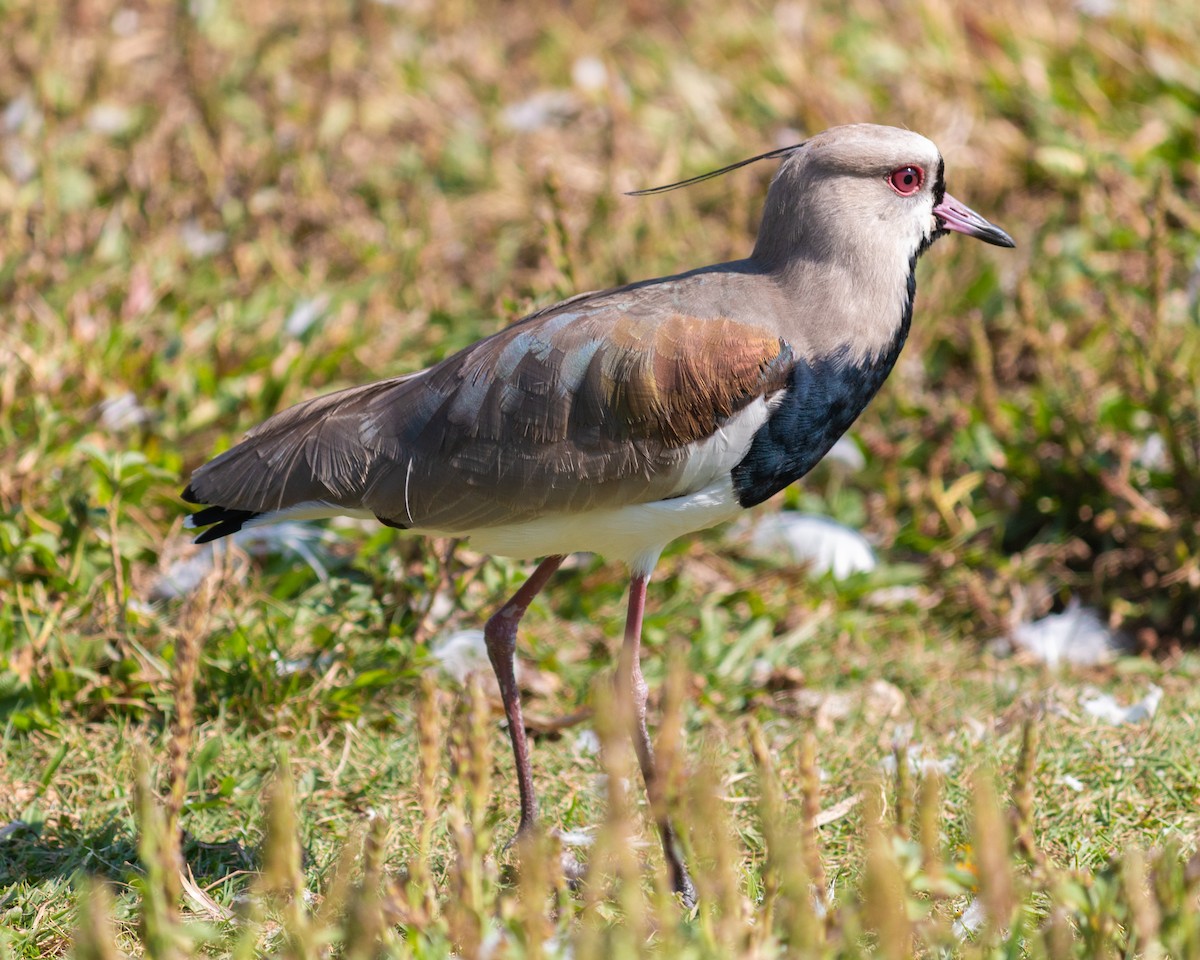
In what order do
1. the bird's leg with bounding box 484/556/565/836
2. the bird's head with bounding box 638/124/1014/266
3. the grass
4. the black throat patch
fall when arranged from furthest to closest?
the bird's leg with bounding box 484/556/565/836 < the bird's head with bounding box 638/124/1014/266 < the black throat patch < the grass

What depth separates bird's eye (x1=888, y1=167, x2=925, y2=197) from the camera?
346 cm

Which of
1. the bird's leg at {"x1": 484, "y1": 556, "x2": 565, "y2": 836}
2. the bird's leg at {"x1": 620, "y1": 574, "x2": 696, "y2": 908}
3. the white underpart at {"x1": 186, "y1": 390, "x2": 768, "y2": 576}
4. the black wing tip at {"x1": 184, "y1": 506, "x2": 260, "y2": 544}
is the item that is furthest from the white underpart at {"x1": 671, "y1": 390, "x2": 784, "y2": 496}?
the black wing tip at {"x1": 184, "y1": 506, "x2": 260, "y2": 544}

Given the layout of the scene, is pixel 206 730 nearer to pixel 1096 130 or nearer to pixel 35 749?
pixel 35 749

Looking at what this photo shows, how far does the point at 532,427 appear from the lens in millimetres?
3389

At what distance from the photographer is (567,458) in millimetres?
3350

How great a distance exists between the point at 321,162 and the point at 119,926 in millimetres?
4013

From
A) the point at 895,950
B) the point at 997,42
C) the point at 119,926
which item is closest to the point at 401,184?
the point at 997,42

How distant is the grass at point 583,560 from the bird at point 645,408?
0.41 metres

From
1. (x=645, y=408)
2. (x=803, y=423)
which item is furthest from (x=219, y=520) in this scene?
(x=803, y=423)

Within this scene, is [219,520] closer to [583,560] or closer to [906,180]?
[583,560]

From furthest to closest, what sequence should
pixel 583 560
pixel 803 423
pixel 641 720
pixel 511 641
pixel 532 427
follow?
1. pixel 583 560
2. pixel 511 641
3. pixel 641 720
4. pixel 532 427
5. pixel 803 423

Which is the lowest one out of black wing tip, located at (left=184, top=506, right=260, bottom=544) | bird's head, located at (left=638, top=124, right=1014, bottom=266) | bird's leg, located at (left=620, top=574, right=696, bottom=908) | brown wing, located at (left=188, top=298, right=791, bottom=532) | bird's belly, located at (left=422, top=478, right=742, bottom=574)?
bird's leg, located at (left=620, top=574, right=696, bottom=908)

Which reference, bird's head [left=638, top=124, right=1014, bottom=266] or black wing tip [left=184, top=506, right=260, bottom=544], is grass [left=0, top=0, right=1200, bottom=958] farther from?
bird's head [left=638, top=124, right=1014, bottom=266]

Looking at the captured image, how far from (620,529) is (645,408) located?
302 millimetres
